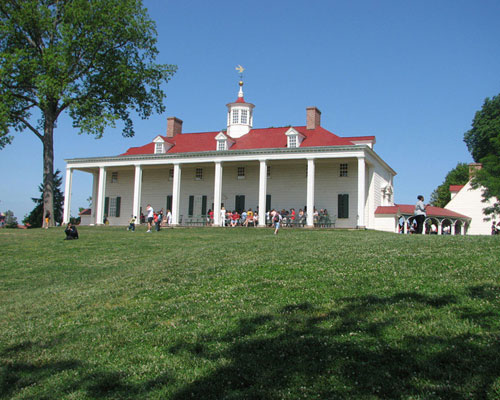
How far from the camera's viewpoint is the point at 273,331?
712 cm

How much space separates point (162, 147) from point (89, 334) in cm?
3713

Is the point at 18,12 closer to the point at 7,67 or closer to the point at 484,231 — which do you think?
the point at 7,67

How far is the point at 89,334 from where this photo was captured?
331 inches

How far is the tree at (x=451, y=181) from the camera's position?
247 ft

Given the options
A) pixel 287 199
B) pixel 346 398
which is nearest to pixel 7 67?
pixel 287 199

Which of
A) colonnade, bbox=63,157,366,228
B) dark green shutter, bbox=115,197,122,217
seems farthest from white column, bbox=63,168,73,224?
dark green shutter, bbox=115,197,122,217

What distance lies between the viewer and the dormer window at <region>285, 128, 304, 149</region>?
Result: 130 feet

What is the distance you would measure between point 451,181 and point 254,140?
45.9 m

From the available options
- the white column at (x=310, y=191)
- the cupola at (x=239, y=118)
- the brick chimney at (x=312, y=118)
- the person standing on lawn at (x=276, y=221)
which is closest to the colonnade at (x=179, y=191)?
the white column at (x=310, y=191)

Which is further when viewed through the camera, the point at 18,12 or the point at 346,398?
the point at 18,12

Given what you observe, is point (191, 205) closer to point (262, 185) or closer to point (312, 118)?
point (262, 185)

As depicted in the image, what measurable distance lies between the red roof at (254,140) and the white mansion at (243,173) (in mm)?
88

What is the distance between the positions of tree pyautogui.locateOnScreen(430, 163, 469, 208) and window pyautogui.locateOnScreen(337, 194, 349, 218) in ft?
135

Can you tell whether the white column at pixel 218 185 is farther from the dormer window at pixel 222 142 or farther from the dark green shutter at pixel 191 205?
the dark green shutter at pixel 191 205
